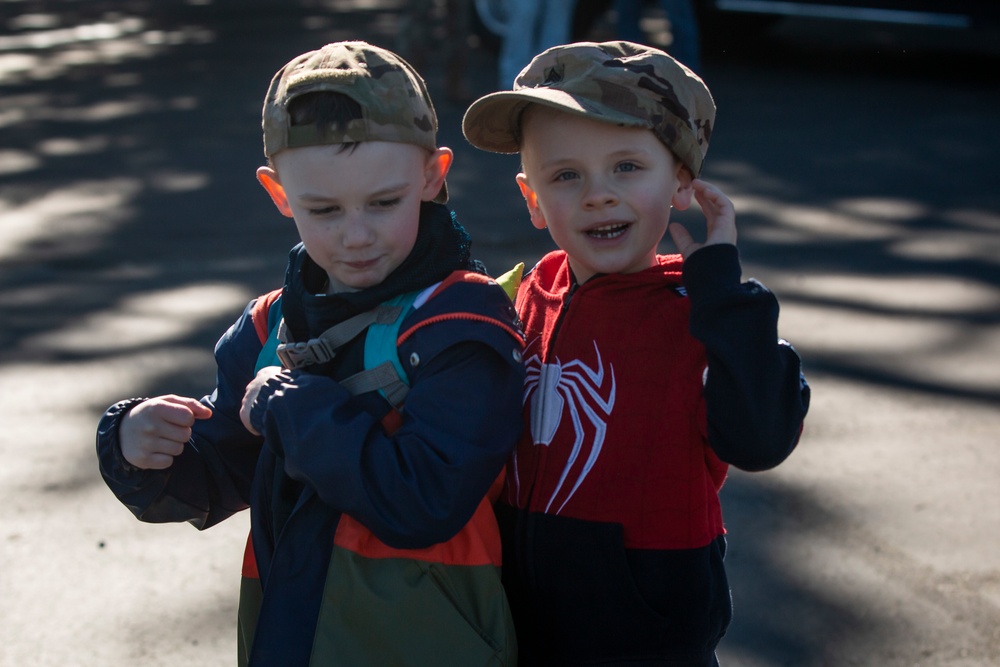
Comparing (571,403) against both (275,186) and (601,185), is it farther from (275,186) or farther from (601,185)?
(275,186)

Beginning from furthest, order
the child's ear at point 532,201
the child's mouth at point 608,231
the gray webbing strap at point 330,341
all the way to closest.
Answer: the child's ear at point 532,201 → the child's mouth at point 608,231 → the gray webbing strap at point 330,341

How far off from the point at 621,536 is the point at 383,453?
0.42 meters

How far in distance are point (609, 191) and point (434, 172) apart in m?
0.27

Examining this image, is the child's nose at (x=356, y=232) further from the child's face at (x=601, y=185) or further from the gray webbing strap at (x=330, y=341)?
the child's face at (x=601, y=185)

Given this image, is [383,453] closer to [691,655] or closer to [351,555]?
[351,555]

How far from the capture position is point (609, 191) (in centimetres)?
188

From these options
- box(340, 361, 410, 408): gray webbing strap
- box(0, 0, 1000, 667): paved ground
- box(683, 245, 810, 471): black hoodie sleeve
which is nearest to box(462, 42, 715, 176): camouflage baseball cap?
box(683, 245, 810, 471): black hoodie sleeve

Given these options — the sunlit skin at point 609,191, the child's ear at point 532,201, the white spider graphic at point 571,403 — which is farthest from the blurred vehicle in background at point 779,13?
the white spider graphic at point 571,403

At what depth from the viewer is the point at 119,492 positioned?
1969 millimetres

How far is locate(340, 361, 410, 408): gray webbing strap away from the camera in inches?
70.0

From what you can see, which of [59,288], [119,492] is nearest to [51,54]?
[59,288]

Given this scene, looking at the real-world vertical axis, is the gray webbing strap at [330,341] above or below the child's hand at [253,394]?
above

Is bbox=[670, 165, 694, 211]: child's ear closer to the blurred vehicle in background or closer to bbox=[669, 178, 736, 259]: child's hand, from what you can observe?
bbox=[669, 178, 736, 259]: child's hand

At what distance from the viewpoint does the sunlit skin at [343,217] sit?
5.87 ft
